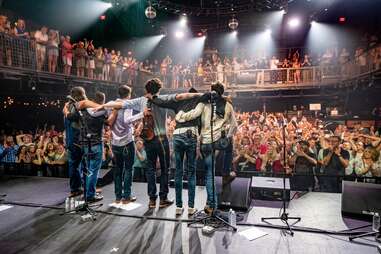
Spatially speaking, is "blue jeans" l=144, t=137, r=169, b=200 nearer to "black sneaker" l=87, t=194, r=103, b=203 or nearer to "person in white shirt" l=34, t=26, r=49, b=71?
"black sneaker" l=87, t=194, r=103, b=203

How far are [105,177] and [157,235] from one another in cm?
262

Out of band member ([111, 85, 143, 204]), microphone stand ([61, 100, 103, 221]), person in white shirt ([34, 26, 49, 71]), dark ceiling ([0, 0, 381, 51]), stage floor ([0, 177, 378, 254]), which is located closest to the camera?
stage floor ([0, 177, 378, 254])

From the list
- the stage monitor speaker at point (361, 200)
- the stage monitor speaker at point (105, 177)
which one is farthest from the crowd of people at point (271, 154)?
the stage monitor speaker at point (361, 200)

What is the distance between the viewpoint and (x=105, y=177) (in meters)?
5.32

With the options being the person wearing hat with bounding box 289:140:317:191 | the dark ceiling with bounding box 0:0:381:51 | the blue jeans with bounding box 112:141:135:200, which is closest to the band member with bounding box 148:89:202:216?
the blue jeans with bounding box 112:141:135:200

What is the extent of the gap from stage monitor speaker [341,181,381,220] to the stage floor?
13 centimetres

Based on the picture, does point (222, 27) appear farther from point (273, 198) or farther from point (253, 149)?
point (273, 198)

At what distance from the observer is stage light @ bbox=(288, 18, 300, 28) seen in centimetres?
1472

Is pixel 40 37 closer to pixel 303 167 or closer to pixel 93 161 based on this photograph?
pixel 93 161

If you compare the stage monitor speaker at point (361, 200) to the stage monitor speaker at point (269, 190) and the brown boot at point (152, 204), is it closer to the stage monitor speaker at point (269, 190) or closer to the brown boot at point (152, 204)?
the stage monitor speaker at point (269, 190)

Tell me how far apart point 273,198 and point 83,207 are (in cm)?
281

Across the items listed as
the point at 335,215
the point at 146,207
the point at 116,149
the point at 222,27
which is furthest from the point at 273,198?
the point at 222,27

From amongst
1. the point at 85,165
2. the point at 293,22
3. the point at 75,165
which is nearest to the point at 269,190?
the point at 85,165

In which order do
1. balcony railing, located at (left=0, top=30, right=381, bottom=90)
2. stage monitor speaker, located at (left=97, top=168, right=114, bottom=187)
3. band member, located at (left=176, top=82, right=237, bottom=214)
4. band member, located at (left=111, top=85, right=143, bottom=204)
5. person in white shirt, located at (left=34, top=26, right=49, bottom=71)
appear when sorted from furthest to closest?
balcony railing, located at (left=0, top=30, right=381, bottom=90), person in white shirt, located at (left=34, top=26, right=49, bottom=71), stage monitor speaker, located at (left=97, top=168, right=114, bottom=187), band member, located at (left=111, top=85, right=143, bottom=204), band member, located at (left=176, top=82, right=237, bottom=214)
